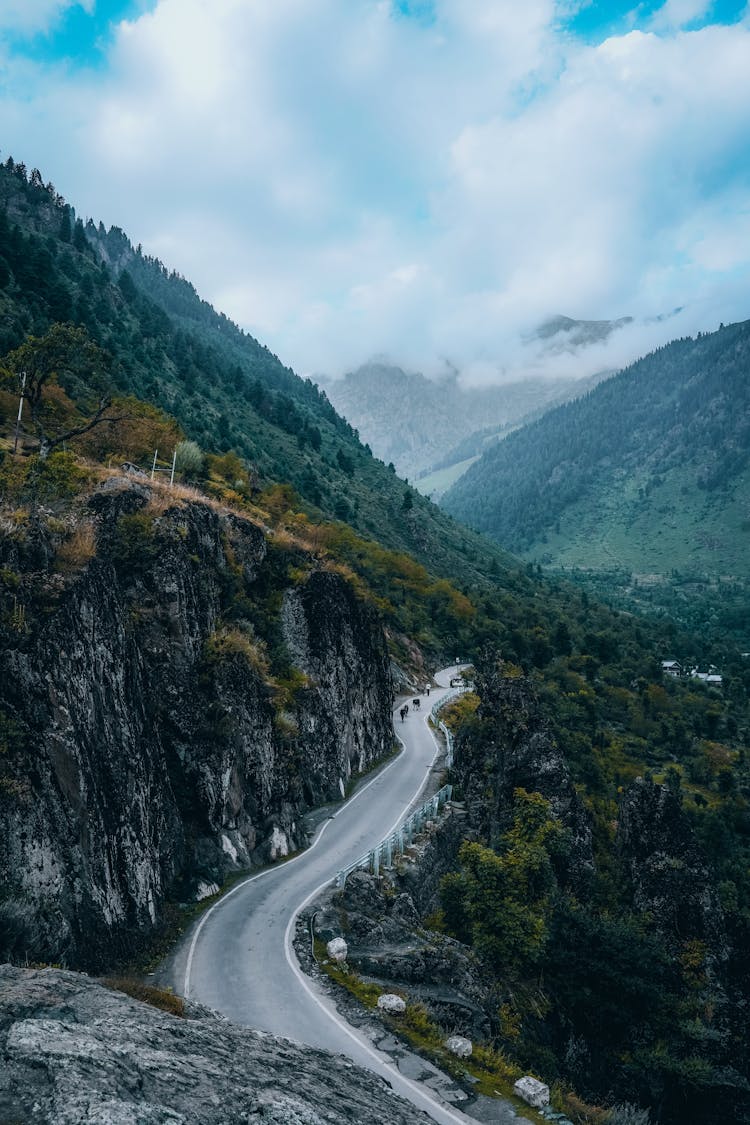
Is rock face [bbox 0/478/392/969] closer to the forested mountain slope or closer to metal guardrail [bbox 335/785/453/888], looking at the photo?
metal guardrail [bbox 335/785/453/888]

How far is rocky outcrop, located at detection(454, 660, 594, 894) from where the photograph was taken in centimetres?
2620

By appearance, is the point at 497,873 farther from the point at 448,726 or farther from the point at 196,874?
the point at 448,726

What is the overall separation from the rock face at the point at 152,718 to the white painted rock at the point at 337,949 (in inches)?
165

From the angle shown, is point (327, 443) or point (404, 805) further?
point (327, 443)

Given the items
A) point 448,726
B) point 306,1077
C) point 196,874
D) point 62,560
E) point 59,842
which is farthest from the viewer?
point 448,726

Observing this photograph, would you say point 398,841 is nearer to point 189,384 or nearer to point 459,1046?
point 459,1046

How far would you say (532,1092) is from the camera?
11.6 metres

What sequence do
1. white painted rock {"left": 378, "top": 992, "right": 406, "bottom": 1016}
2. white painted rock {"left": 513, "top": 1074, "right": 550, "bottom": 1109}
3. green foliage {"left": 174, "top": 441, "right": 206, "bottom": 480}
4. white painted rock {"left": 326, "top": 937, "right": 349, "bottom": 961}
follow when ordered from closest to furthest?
white painted rock {"left": 513, "top": 1074, "right": 550, "bottom": 1109} < white painted rock {"left": 378, "top": 992, "right": 406, "bottom": 1016} < white painted rock {"left": 326, "top": 937, "right": 349, "bottom": 961} < green foliage {"left": 174, "top": 441, "right": 206, "bottom": 480}

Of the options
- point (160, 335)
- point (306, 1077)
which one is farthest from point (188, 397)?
point (306, 1077)

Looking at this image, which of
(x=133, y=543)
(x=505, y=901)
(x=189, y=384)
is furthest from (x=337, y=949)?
(x=189, y=384)

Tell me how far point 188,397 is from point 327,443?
1981 inches

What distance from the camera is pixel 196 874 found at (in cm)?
1869

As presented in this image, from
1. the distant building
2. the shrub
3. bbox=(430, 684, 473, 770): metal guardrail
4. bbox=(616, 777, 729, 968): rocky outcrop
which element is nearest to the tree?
the shrub

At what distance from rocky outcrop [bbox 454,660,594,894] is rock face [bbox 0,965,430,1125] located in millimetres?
17333
